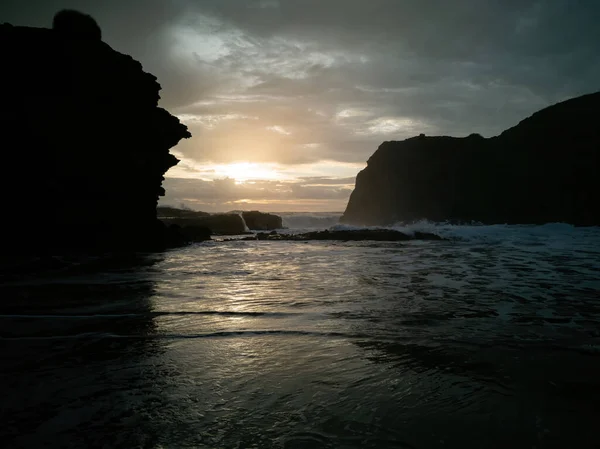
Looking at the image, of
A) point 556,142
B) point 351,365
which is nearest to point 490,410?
point 351,365

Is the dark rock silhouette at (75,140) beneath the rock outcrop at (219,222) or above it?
above

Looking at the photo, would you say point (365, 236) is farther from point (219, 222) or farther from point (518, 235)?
point (219, 222)

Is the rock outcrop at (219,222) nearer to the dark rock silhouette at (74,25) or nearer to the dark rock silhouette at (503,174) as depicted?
the dark rock silhouette at (74,25)

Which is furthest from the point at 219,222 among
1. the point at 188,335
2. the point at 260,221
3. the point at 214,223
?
the point at 188,335

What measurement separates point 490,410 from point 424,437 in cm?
59

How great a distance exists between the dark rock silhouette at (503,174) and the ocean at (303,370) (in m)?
48.0

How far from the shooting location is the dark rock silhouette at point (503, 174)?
43.3 metres

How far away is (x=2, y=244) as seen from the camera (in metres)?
13.5

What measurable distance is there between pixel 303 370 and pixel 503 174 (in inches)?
2338

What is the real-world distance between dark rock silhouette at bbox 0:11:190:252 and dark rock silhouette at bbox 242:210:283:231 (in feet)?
91.3

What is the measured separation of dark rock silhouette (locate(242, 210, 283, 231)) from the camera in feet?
155

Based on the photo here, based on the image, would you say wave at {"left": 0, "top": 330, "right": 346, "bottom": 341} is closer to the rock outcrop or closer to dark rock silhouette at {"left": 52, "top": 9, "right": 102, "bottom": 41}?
dark rock silhouette at {"left": 52, "top": 9, "right": 102, "bottom": 41}

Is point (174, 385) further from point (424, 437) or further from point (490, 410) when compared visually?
point (490, 410)

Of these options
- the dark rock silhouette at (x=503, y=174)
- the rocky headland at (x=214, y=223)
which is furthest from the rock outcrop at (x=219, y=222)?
the dark rock silhouette at (x=503, y=174)
